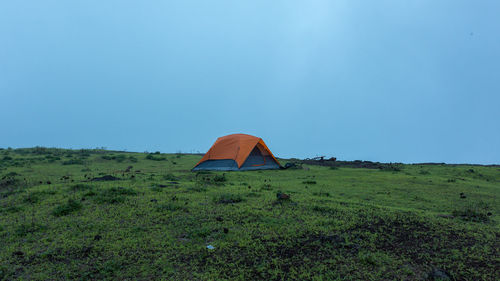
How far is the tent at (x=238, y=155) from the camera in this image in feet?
56.8

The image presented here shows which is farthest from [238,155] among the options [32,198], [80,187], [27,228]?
[27,228]

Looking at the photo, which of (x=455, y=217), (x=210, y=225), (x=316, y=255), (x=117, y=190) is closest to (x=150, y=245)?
(x=210, y=225)

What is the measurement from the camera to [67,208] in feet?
23.6

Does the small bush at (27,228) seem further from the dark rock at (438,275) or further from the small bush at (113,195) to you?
the dark rock at (438,275)

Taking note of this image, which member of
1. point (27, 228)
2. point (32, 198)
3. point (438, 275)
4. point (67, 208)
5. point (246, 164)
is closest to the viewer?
point (438, 275)

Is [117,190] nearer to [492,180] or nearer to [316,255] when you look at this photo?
[316,255]

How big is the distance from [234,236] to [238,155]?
38.4 ft

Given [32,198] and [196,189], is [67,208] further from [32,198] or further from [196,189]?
[196,189]

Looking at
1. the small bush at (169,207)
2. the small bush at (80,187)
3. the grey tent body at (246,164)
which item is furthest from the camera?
the grey tent body at (246,164)

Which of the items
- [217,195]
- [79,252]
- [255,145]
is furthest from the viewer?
[255,145]

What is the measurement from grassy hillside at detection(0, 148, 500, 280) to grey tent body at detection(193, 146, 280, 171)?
7.63 meters

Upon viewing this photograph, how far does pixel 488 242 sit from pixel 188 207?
6.54 metres

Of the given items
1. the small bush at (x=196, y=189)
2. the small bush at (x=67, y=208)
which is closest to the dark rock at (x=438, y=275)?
the small bush at (x=196, y=189)

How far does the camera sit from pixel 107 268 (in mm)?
4492
